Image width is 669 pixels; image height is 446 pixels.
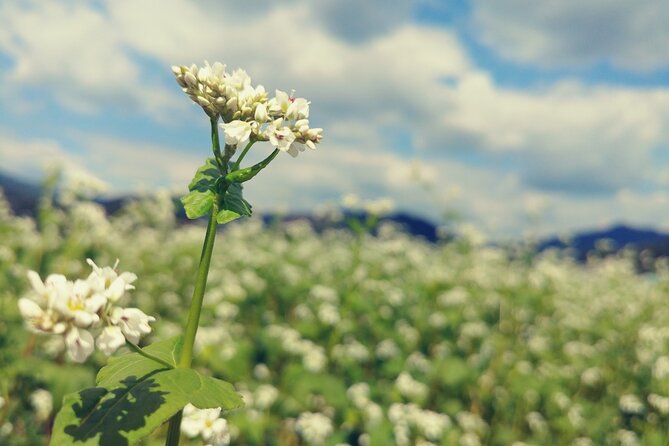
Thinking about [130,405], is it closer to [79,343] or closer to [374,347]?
[79,343]

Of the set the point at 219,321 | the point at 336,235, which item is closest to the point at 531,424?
the point at 219,321

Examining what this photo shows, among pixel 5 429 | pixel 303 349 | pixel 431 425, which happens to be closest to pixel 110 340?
pixel 5 429

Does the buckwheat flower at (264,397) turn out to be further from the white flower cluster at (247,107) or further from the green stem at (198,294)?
the white flower cluster at (247,107)

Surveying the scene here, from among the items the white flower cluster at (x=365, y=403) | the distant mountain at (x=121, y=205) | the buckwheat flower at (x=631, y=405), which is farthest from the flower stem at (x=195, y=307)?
the buckwheat flower at (x=631, y=405)

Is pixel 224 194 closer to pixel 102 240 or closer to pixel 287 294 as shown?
pixel 287 294

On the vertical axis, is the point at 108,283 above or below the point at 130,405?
above

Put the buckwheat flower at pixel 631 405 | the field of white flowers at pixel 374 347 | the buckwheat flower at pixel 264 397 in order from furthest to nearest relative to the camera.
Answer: the buckwheat flower at pixel 631 405 → the buckwheat flower at pixel 264 397 → the field of white flowers at pixel 374 347

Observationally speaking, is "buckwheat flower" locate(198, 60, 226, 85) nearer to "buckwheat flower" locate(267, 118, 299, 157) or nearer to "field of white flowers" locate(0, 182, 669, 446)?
"buckwheat flower" locate(267, 118, 299, 157)
